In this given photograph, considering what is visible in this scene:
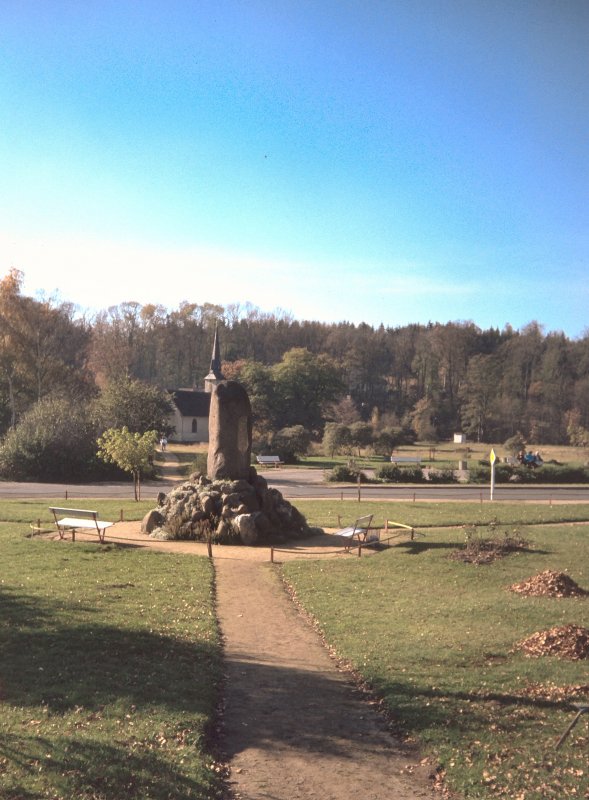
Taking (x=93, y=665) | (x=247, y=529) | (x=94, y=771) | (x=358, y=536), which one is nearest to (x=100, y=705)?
(x=93, y=665)

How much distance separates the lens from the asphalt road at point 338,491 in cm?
3131

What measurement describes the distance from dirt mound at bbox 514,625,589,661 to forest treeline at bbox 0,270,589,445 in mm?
42949

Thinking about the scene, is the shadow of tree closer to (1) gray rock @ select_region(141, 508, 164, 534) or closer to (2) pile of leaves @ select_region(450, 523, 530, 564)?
(2) pile of leaves @ select_region(450, 523, 530, 564)

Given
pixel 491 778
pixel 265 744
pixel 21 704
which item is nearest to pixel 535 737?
pixel 491 778

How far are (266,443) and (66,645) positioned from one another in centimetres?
4379

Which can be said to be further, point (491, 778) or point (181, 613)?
point (181, 613)

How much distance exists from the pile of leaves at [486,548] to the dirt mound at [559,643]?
5.78 meters

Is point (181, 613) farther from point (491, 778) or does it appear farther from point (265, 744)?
point (491, 778)

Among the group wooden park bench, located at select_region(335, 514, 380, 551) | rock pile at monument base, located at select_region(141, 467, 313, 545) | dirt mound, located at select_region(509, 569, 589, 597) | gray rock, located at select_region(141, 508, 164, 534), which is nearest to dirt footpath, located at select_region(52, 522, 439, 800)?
dirt mound, located at select_region(509, 569, 589, 597)

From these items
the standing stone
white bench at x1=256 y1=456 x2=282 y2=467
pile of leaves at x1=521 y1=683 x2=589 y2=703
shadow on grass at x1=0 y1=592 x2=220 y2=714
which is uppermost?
the standing stone

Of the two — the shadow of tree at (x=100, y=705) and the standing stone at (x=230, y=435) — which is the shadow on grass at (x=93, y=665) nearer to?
the shadow of tree at (x=100, y=705)

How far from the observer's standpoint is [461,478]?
40.6 m

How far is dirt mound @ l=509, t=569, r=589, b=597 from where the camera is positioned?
495 inches

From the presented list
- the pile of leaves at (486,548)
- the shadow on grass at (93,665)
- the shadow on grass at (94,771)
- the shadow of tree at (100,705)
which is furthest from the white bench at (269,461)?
the shadow on grass at (94,771)
